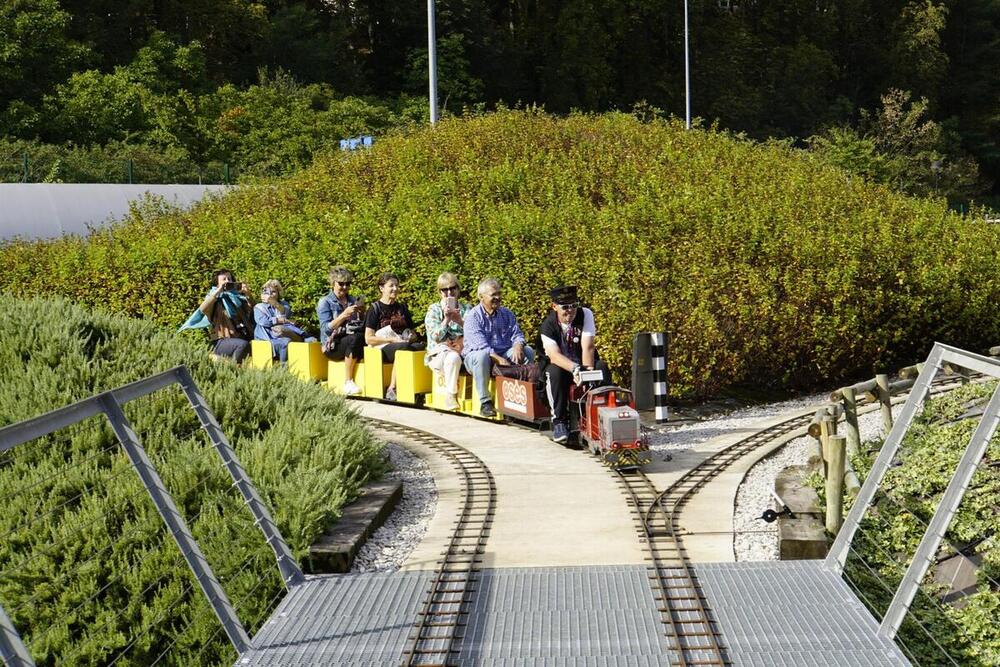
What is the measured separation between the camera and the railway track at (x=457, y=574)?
21.0 ft

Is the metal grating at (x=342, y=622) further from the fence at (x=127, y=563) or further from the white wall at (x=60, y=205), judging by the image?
the white wall at (x=60, y=205)

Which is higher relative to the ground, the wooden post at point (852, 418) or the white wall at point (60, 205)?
the white wall at point (60, 205)

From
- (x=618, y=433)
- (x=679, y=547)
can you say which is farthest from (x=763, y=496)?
(x=679, y=547)

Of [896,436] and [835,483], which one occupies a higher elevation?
[896,436]

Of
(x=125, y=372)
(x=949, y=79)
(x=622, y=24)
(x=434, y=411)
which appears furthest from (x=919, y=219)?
(x=949, y=79)

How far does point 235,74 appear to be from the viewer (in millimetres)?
54438

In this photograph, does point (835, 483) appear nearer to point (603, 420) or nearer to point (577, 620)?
point (577, 620)

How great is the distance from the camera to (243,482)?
23.3 ft

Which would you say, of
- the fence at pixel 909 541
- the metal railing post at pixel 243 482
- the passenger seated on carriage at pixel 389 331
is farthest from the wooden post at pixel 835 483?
the passenger seated on carriage at pixel 389 331

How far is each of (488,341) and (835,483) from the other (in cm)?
593

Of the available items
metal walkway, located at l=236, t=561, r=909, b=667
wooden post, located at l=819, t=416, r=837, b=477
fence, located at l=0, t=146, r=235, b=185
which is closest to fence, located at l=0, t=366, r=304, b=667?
metal walkway, located at l=236, t=561, r=909, b=667

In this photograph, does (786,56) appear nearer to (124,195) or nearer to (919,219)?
(124,195)

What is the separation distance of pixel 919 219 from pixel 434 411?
8.95m

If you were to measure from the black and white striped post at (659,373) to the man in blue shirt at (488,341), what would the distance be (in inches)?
56.0
